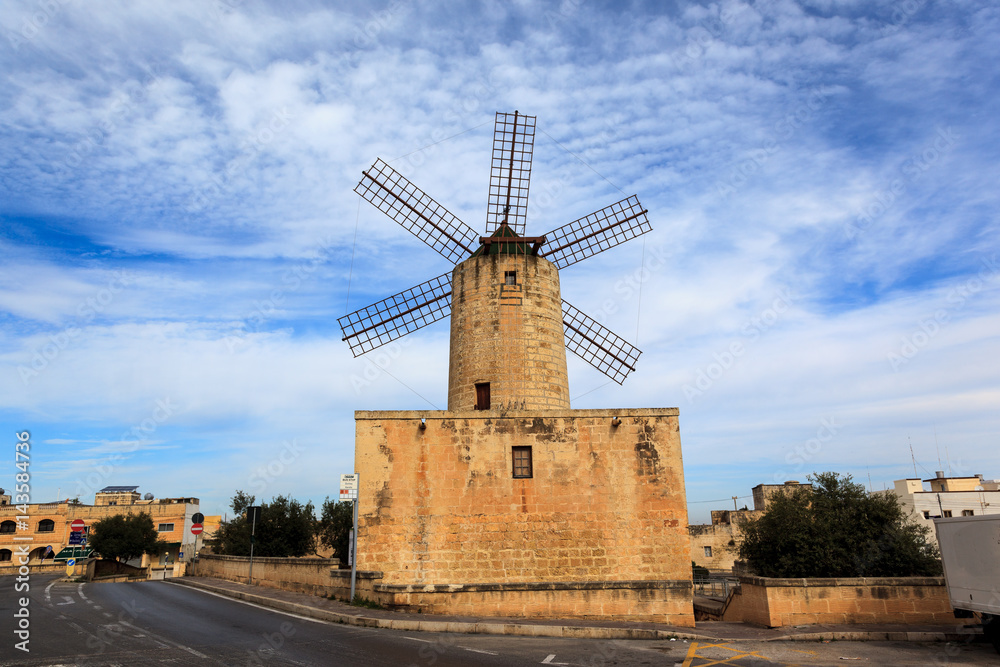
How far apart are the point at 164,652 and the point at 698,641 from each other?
8717 millimetres

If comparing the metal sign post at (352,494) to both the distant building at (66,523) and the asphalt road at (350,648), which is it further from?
the distant building at (66,523)

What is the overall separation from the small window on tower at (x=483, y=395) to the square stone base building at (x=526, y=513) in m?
2.83

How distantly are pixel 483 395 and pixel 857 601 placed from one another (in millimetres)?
9933

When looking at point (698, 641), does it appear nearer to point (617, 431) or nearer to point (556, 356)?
point (617, 431)

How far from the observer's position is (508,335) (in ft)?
55.8

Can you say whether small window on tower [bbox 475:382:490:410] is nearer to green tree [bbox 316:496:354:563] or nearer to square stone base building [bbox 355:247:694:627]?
square stone base building [bbox 355:247:694:627]

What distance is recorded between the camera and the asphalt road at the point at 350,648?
319 inches

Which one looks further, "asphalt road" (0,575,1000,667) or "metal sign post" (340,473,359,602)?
"metal sign post" (340,473,359,602)

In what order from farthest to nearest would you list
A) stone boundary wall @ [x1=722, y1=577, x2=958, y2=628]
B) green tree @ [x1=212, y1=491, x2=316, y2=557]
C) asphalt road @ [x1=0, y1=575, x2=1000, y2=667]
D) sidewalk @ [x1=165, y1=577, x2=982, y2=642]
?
green tree @ [x1=212, y1=491, x2=316, y2=557] < stone boundary wall @ [x1=722, y1=577, x2=958, y2=628] < sidewalk @ [x1=165, y1=577, x2=982, y2=642] < asphalt road @ [x1=0, y1=575, x2=1000, y2=667]

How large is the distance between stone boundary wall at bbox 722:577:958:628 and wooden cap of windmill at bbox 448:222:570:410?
726 cm

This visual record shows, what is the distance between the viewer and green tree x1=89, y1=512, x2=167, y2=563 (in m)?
41.2

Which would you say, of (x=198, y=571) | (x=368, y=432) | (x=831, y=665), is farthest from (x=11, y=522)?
(x=831, y=665)

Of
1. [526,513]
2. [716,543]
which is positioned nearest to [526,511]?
[526,513]

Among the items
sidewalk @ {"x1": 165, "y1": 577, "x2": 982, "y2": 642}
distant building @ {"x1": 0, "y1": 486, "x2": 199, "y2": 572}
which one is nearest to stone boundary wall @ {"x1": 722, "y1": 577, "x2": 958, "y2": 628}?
sidewalk @ {"x1": 165, "y1": 577, "x2": 982, "y2": 642}
